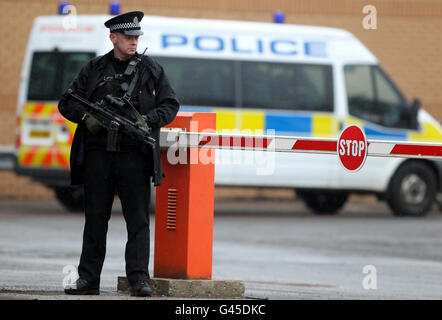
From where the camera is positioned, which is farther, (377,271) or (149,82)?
(377,271)

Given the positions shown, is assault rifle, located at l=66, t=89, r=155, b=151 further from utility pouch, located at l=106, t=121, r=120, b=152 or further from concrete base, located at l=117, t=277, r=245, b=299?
concrete base, located at l=117, t=277, r=245, b=299

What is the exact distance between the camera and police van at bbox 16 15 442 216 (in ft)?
57.7

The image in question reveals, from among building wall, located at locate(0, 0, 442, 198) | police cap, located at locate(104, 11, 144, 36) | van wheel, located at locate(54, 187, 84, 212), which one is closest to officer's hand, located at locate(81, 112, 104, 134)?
police cap, located at locate(104, 11, 144, 36)

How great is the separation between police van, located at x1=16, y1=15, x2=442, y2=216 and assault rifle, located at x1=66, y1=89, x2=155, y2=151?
966 centimetres

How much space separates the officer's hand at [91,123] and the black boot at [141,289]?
0.97m

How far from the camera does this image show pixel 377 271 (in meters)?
11.7

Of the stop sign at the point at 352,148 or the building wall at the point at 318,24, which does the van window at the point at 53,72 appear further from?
the stop sign at the point at 352,148

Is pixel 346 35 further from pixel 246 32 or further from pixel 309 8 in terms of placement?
pixel 309 8

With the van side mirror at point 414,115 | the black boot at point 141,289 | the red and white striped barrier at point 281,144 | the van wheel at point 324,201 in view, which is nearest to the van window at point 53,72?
the van wheel at point 324,201

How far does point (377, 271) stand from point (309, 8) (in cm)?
1198

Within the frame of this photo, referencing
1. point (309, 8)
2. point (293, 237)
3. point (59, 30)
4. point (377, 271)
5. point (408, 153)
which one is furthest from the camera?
point (309, 8)

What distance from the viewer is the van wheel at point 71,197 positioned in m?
18.3

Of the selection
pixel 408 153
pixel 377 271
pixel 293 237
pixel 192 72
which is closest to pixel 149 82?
pixel 408 153

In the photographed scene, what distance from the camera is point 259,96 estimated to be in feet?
60.6
